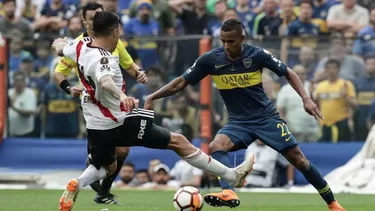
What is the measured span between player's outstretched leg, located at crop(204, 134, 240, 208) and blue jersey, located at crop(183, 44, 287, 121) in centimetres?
40

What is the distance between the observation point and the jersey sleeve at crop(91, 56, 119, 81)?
9.77 m

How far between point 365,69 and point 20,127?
6.95m

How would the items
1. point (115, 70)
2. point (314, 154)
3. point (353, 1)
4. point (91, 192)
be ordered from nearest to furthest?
point (115, 70) → point (91, 192) → point (314, 154) → point (353, 1)

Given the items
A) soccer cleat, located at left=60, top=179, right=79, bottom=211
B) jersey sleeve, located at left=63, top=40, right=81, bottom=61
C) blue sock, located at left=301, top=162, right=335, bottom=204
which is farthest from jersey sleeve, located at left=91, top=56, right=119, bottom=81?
blue sock, located at left=301, top=162, right=335, bottom=204

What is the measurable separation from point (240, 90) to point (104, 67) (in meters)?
2.43

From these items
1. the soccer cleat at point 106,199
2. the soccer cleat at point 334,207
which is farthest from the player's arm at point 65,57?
the soccer cleat at point 334,207

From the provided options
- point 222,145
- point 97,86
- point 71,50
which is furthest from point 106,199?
point 97,86

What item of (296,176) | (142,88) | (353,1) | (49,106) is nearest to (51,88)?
(49,106)

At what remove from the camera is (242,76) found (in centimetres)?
1166

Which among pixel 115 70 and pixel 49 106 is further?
pixel 49 106

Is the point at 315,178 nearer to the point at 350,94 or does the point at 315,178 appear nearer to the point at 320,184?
the point at 320,184

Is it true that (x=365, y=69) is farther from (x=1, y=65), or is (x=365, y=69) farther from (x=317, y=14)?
(x=1, y=65)

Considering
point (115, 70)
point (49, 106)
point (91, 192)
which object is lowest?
point (91, 192)

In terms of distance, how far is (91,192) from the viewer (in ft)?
55.5
